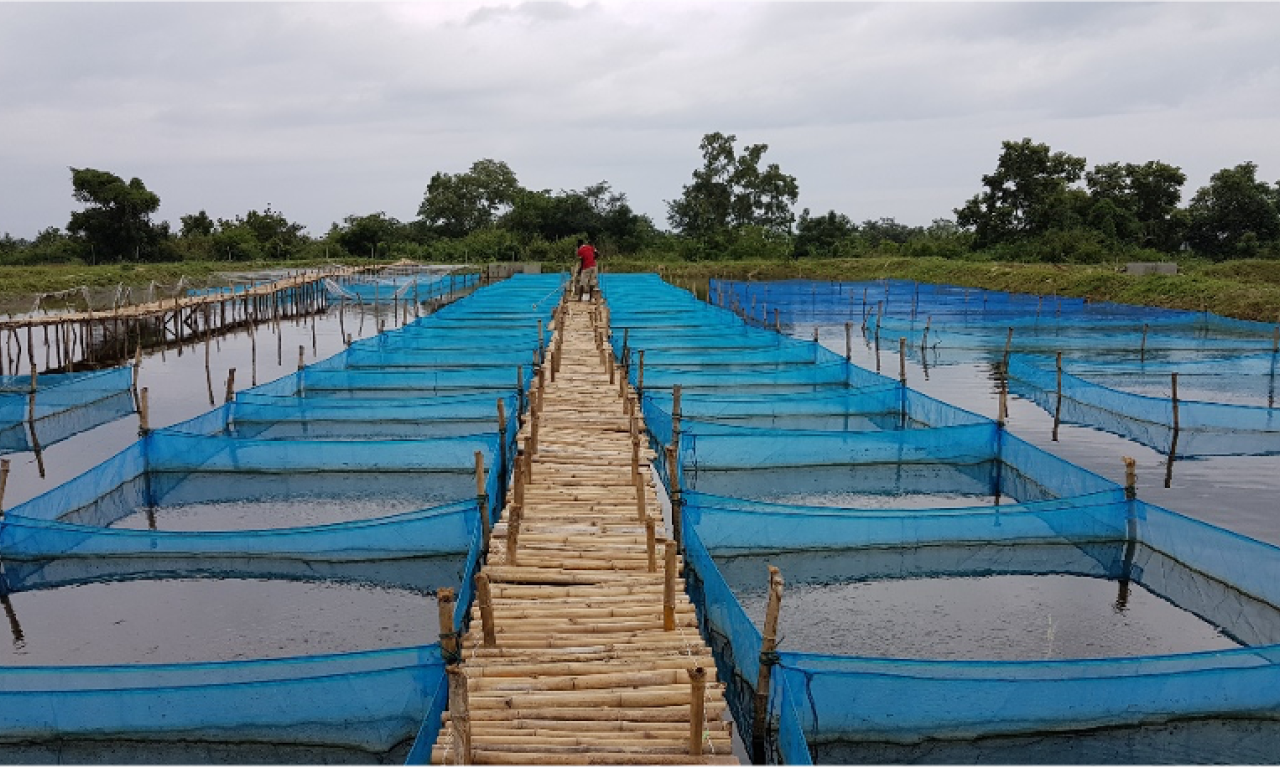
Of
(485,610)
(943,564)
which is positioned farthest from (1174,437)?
(485,610)

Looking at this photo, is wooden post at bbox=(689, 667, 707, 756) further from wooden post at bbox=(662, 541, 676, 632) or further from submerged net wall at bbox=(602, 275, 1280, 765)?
wooden post at bbox=(662, 541, 676, 632)

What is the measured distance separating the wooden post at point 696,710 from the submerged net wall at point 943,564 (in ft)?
1.30

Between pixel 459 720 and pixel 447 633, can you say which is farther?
pixel 447 633

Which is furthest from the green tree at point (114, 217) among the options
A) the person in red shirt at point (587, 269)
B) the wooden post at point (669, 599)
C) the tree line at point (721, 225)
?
the wooden post at point (669, 599)

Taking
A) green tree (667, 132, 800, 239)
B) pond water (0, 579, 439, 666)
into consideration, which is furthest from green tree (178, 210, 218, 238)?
pond water (0, 579, 439, 666)

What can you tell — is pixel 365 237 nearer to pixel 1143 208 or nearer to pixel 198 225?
pixel 198 225

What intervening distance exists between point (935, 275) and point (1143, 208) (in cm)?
873

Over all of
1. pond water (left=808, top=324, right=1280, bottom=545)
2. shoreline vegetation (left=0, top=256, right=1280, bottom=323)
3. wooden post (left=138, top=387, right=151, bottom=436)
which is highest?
shoreline vegetation (left=0, top=256, right=1280, bottom=323)

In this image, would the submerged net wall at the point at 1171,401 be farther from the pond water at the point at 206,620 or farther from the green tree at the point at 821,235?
the green tree at the point at 821,235

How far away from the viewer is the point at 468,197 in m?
53.5

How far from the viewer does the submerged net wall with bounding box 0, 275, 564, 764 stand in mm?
4867

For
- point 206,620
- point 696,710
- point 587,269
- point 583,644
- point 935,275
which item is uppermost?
point 587,269

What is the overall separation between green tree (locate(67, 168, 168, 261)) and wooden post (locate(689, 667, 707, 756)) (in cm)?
4044

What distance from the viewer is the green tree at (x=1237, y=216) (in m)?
35.7
